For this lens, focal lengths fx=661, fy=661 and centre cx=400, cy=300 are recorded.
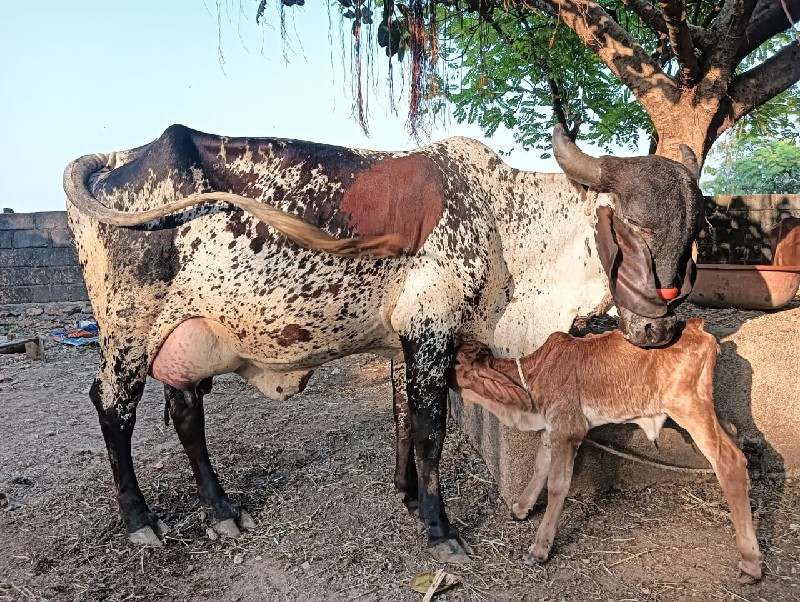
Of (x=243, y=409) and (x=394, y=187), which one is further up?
(x=394, y=187)

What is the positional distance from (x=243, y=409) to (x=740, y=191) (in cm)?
3849

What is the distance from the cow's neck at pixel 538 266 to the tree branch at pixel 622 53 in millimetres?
1548

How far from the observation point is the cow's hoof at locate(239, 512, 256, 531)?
366 centimetres

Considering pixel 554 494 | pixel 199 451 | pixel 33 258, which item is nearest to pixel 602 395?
pixel 554 494

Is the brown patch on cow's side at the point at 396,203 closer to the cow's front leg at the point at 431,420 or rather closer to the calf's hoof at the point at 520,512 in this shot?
the cow's front leg at the point at 431,420

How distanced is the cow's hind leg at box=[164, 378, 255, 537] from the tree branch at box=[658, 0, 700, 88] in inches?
137

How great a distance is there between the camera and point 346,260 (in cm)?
329

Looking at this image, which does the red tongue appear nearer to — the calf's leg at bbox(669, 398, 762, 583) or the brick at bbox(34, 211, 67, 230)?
the calf's leg at bbox(669, 398, 762, 583)

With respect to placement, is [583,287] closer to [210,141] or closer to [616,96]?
[210,141]

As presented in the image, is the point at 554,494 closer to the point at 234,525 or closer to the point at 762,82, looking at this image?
the point at 234,525

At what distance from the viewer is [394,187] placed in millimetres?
3389

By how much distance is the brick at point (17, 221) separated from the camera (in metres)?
11.2

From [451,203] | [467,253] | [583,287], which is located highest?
[451,203]

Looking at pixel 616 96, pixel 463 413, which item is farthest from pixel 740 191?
pixel 463 413
